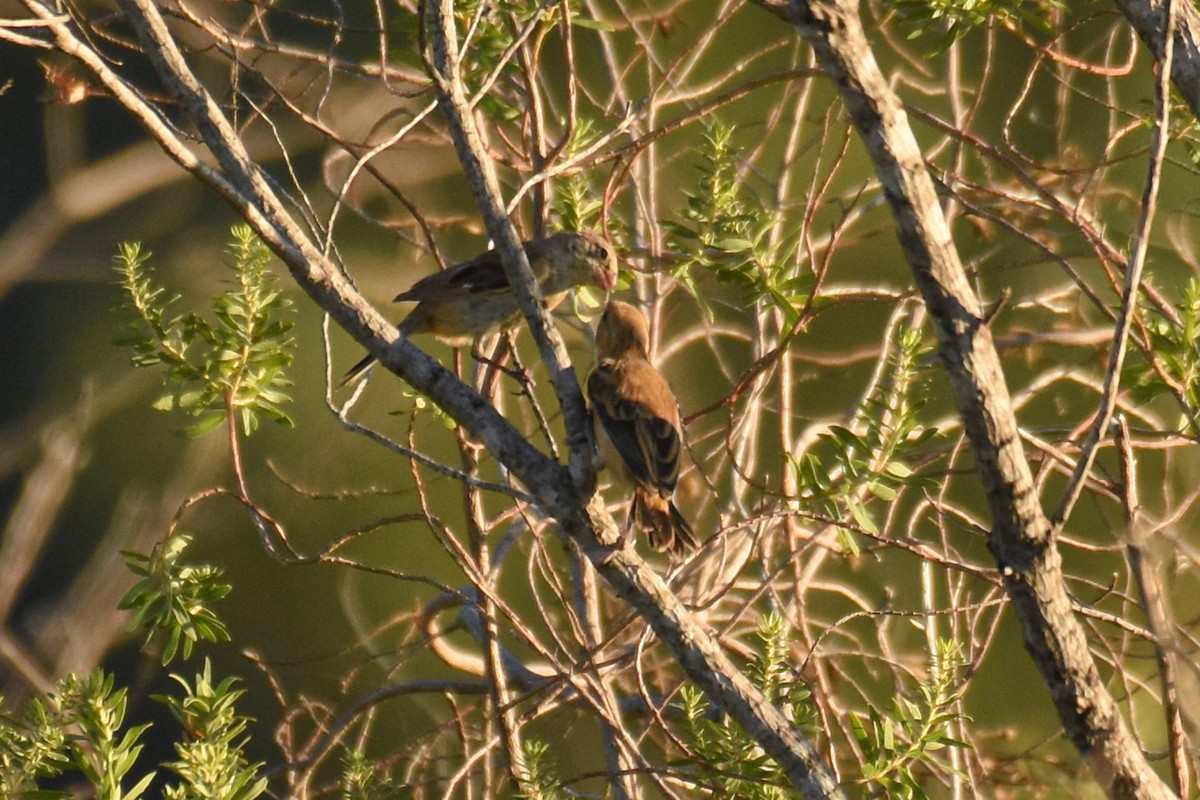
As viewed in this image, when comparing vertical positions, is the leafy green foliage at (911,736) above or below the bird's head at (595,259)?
below

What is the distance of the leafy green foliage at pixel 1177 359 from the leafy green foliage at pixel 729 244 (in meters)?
0.73

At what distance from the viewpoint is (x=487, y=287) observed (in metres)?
4.49

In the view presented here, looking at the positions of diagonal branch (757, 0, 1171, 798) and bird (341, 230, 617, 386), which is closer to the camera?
diagonal branch (757, 0, 1171, 798)

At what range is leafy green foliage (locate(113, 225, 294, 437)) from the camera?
9.99 feet

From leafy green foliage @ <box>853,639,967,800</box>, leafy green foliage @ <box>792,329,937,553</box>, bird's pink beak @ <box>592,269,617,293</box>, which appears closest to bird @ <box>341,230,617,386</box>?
bird's pink beak @ <box>592,269,617,293</box>

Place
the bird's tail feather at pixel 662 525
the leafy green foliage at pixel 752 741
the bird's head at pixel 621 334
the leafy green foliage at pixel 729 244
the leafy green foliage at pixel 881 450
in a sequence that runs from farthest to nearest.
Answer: the bird's head at pixel 621 334 < the bird's tail feather at pixel 662 525 < the leafy green foliage at pixel 729 244 < the leafy green foliage at pixel 881 450 < the leafy green foliage at pixel 752 741

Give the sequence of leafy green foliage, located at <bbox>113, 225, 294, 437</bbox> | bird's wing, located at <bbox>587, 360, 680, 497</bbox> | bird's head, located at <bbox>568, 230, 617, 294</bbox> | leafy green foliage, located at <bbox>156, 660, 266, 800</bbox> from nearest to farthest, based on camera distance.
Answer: leafy green foliage, located at <bbox>156, 660, 266, 800</bbox>
leafy green foliage, located at <bbox>113, 225, 294, 437</bbox>
bird's wing, located at <bbox>587, 360, 680, 497</bbox>
bird's head, located at <bbox>568, 230, 617, 294</bbox>

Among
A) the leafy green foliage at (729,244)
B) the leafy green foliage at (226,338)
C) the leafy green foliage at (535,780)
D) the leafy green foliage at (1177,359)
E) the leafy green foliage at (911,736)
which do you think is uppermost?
the leafy green foliage at (226,338)

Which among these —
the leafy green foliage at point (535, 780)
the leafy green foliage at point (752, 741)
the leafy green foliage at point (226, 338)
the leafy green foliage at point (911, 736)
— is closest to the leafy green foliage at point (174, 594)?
the leafy green foliage at point (226, 338)

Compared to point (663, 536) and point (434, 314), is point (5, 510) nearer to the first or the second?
point (434, 314)

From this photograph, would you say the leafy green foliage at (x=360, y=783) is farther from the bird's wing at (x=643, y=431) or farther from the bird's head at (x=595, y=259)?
the bird's head at (x=595, y=259)

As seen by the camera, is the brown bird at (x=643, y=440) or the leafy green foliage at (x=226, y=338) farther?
the brown bird at (x=643, y=440)

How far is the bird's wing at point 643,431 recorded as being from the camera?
3857 millimetres

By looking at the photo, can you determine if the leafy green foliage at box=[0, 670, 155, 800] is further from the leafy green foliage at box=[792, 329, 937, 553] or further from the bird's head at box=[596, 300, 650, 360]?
the bird's head at box=[596, 300, 650, 360]
